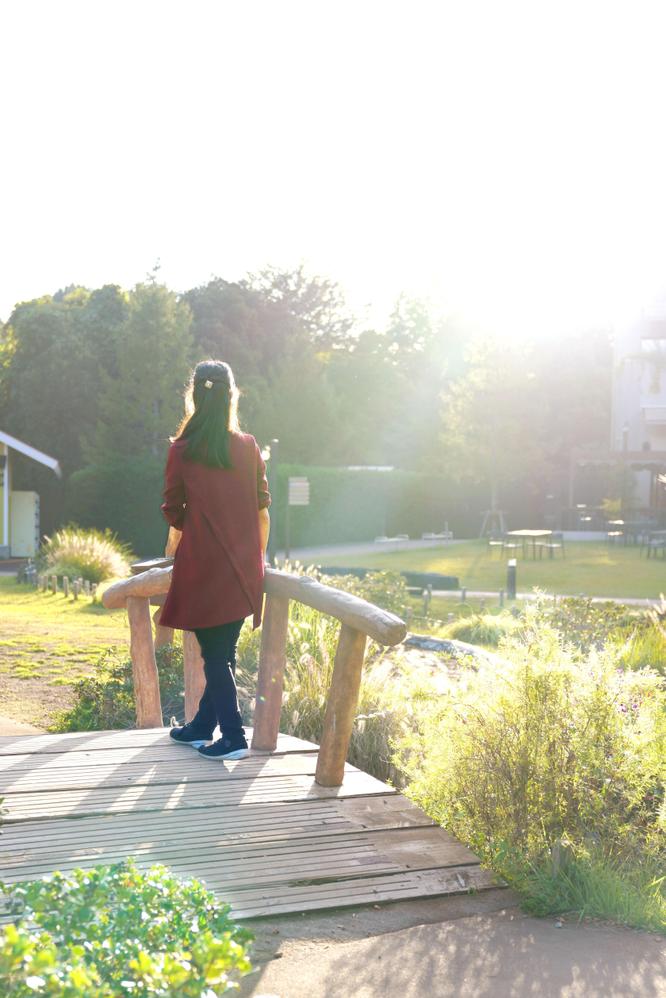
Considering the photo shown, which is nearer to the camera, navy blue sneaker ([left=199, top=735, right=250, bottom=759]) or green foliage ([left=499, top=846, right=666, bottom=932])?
green foliage ([left=499, top=846, right=666, bottom=932])

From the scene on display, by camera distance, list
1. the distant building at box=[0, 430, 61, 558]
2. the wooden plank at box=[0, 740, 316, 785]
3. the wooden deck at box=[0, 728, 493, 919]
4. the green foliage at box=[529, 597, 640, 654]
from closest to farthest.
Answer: the wooden deck at box=[0, 728, 493, 919]
the wooden plank at box=[0, 740, 316, 785]
the green foliage at box=[529, 597, 640, 654]
the distant building at box=[0, 430, 61, 558]

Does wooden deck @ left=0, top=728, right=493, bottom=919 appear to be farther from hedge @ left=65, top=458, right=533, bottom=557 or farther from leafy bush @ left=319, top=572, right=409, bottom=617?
hedge @ left=65, top=458, right=533, bottom=557

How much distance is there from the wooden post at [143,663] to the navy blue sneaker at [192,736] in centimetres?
61

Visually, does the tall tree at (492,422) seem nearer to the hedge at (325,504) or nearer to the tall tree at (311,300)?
the hedge at (325,504)

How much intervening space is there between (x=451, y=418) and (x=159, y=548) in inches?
488

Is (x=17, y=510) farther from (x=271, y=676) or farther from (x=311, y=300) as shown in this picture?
Answer: (x=271, y=676)

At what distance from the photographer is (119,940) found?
2197mm

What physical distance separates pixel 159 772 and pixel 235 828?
2.62ft

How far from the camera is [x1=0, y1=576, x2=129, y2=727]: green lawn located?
8727 millimetres

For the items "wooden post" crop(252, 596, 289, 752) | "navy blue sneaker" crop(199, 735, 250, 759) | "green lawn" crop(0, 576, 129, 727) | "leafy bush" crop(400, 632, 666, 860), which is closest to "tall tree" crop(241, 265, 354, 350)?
"green lawn" crop(0, 576, 129, 727)

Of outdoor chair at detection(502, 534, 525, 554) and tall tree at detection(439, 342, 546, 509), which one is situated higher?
tall tree at detection(439, 342, 546, 509)

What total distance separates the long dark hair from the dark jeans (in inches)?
29.1

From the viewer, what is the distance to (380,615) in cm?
428

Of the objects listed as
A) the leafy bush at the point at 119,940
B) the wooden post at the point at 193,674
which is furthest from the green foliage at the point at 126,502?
the leafy bush at the point at 119,940
